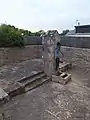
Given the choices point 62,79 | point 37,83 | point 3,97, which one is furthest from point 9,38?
point 3,97

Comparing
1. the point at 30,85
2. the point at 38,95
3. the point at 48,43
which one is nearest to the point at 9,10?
the point at 48,43

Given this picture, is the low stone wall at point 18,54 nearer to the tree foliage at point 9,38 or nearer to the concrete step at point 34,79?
the tree foliage at point 9,38

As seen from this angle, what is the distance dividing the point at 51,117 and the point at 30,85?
2.28 metres

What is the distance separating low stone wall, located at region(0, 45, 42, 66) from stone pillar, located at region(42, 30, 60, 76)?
3323 mm

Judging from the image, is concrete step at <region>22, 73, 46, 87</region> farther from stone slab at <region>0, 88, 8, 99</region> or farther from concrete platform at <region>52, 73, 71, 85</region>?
stone slab at <region>0, 88, 8, 99</region>

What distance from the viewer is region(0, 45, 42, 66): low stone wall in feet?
30.5

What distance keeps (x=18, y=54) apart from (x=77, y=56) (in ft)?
12.7

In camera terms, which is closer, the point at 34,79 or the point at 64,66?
the point at 34,79

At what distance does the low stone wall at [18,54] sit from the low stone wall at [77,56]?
7.19ft

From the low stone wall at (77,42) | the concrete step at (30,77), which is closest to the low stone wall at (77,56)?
the low stone wall at (77,42)

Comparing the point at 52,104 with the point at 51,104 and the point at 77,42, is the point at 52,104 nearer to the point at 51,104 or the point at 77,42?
the point at 51,104

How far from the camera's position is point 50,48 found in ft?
22.6

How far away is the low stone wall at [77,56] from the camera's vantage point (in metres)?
9.17

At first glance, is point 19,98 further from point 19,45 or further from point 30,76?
point 19,45
